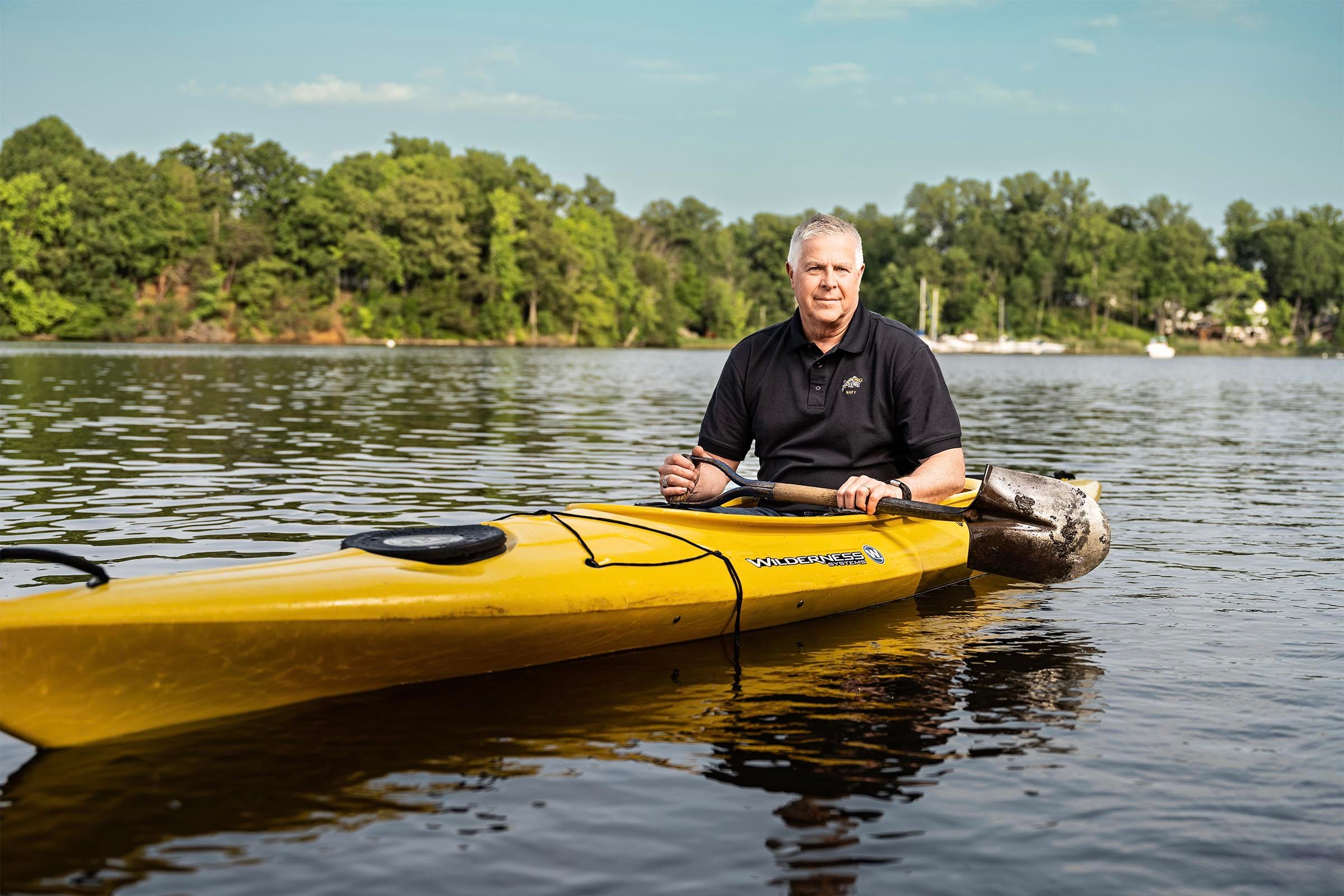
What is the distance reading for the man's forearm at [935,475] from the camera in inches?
212

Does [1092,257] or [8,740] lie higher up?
[1092,257]

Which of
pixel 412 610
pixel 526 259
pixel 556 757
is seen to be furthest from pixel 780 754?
pixel 526 259

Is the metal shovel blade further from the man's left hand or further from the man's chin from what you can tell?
the man's chin

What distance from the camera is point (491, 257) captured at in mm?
77812

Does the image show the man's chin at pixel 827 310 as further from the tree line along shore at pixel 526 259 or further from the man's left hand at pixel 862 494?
the tree line along shore at pixel 526 259

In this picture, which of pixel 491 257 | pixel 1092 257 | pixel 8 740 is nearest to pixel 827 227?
pixel 8 740

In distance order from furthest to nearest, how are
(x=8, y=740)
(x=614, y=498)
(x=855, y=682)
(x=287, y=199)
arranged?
(x=287, y=199) → (x=614, y=498) → (x=855, y=682) → (x=8, y=740)

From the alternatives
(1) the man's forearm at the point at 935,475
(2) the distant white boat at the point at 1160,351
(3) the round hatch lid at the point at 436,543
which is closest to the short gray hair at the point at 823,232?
(1) the man's forearm at the point at 935,475

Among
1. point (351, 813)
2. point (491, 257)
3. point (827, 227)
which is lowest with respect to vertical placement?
point (351, 813)

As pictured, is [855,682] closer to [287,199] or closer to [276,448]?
[276,448]

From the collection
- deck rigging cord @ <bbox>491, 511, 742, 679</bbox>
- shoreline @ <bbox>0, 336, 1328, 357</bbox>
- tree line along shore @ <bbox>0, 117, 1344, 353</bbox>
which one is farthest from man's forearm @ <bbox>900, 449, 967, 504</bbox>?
tree line along shore @ <bbox>0, 117, 1344, 353</bbox>

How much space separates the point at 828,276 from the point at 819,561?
4.40 ft

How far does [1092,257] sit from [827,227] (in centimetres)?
10601

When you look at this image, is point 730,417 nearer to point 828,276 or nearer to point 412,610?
point 828,276
